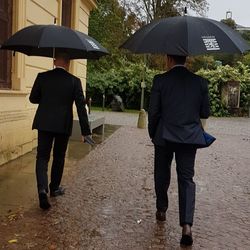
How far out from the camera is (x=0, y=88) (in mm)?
8156

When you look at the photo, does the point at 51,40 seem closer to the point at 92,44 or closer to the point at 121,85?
the point at 92,44

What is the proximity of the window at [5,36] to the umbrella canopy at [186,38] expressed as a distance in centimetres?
401

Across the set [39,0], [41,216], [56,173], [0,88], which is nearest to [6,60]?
[0,88]

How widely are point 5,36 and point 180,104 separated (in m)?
4.58

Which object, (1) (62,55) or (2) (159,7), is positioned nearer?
(1) (62,55)

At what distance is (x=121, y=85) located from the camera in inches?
1160

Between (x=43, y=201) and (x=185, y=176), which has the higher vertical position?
(x=185, y=176)

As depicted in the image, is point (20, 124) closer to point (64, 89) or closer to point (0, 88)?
point (0, 88)

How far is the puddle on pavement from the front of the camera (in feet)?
18.1

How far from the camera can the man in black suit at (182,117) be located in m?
4.52

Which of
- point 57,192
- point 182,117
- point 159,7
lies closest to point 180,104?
point 182,117

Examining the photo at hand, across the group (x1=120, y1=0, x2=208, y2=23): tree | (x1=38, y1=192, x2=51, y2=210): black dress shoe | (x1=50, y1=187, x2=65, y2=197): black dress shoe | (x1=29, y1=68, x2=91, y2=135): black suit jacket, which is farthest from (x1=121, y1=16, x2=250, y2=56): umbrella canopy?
(x1=120, y1=0, x2=208, y2=23): tree

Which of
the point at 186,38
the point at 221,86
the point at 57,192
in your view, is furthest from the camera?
the point at 221,86

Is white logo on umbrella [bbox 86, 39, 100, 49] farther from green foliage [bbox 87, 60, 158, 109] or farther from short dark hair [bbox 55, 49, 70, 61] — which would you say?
green foliage [bbox 87, 60, 158, 109]
